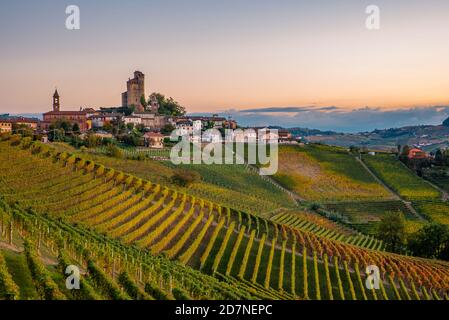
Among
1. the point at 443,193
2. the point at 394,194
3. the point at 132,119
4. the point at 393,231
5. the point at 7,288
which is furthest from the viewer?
the point at 132,119

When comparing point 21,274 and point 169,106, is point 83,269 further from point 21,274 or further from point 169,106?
point 169,106

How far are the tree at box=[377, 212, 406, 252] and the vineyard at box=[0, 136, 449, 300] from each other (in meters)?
9.27

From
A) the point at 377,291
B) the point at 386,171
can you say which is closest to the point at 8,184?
the point at 377,291

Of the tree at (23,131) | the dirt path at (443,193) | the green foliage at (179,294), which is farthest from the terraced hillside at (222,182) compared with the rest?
the green foliage at (179,294)

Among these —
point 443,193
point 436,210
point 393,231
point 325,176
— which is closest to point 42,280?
point 393,231

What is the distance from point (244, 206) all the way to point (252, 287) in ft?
94.3

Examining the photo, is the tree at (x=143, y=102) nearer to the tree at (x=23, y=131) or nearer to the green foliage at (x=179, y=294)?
the tree at (x=23, y=131)

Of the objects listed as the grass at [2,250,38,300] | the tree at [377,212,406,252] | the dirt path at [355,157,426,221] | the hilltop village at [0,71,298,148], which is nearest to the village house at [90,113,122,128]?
the hilltop village at [0,71,298,148]

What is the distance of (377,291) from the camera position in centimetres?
3425

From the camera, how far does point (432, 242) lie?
5150 centimetres

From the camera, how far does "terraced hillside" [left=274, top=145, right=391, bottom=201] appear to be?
79.8m

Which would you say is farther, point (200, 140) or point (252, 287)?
point (200, 140)

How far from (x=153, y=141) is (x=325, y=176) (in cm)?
3060
